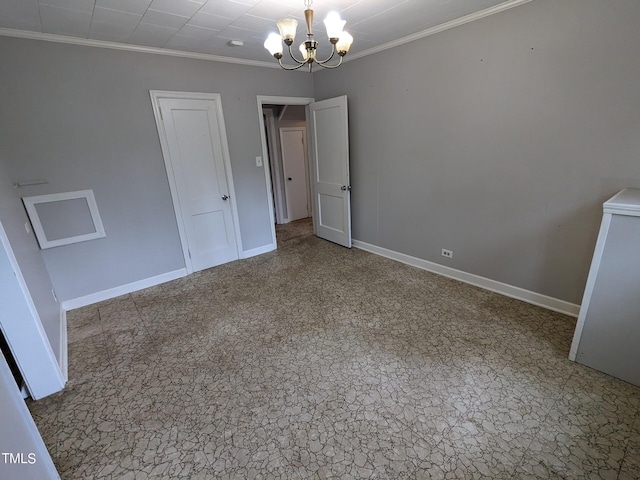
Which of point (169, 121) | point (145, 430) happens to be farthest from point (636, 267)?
point (169, 121)

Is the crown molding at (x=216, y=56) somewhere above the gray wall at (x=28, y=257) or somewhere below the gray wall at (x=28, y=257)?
above

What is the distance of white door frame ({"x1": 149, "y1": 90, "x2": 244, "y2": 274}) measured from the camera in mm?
3232

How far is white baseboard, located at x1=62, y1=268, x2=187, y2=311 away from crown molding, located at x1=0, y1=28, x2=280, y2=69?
7.93 feet

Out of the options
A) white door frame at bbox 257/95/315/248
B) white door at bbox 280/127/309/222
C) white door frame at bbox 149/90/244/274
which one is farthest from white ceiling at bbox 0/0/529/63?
white door at bbox 280/127/309/222

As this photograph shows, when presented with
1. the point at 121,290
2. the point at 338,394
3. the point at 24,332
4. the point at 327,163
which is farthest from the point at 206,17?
the point at 338,394

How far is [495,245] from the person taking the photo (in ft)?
9.58

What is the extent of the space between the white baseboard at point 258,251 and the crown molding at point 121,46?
2.45 metres

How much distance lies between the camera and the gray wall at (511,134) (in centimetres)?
210

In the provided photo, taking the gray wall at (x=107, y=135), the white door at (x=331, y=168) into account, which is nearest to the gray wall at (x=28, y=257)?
the gray wall at (x=107, y=135)

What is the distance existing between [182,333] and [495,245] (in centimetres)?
309

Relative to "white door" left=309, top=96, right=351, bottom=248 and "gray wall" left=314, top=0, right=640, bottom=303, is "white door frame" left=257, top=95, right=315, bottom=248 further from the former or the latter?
"gray wall" left=314, top=0, right=640, bottom=303

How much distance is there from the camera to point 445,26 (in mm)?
2775

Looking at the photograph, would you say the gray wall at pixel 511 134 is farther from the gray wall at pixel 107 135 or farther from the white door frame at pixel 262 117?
the gray wall at pixel 107 135

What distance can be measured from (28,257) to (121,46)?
216 centimetres
